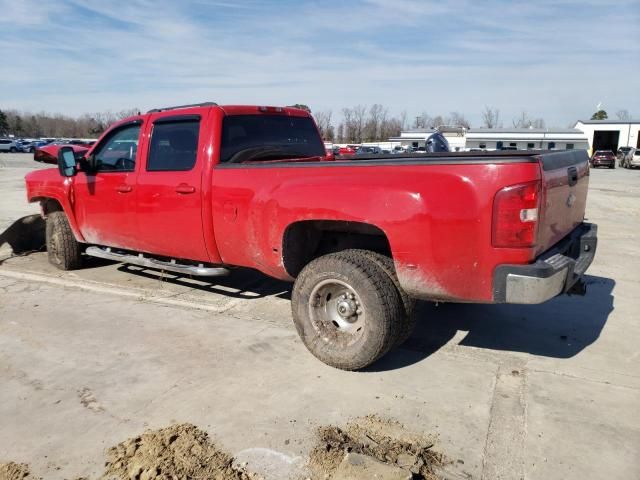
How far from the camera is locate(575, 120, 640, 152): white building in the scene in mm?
65562

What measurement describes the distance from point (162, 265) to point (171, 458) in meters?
2.71

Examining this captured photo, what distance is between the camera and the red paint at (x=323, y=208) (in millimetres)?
3213

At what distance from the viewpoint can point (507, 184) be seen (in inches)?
121

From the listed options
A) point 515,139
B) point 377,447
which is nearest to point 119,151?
point 377,447

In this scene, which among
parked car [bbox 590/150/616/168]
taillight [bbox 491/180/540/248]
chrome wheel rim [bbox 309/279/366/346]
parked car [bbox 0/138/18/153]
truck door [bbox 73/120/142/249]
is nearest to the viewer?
taillight [bbox 491/180/540/248]

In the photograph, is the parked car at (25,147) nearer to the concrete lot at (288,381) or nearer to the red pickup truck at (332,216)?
the red pickup truck at (332,216)

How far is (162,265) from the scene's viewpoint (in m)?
5.31

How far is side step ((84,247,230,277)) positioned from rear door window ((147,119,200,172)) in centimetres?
92

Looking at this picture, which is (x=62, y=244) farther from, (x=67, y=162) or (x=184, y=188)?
(x=184, y=188)

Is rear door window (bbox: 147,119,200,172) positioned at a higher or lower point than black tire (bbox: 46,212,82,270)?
higher

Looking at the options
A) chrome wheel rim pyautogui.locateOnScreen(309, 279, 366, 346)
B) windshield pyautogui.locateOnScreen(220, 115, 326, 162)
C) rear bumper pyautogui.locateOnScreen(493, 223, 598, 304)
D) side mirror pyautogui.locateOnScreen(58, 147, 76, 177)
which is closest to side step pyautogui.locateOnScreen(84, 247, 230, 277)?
side mirror pyautogui.locateOnScreen(58, 147, 76, 177)

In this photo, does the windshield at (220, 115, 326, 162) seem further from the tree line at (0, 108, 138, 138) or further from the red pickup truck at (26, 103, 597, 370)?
the tree line at (0, 108, 138, 138)

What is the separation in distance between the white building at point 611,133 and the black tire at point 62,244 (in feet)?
231

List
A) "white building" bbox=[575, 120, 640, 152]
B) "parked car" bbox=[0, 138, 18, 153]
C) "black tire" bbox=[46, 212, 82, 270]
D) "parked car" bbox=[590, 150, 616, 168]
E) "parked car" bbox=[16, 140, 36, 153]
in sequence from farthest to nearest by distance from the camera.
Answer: "white building" bbox=[575, 120, 640, 152] → "parked car" bbox=[16, 140, 36, 153] → "parked car" bbox=[0, 138, 18, 153] → "parked car" bbox=[590, 150, 616, 168] → "black tire" bbox=[46, 212, 82, 270]
